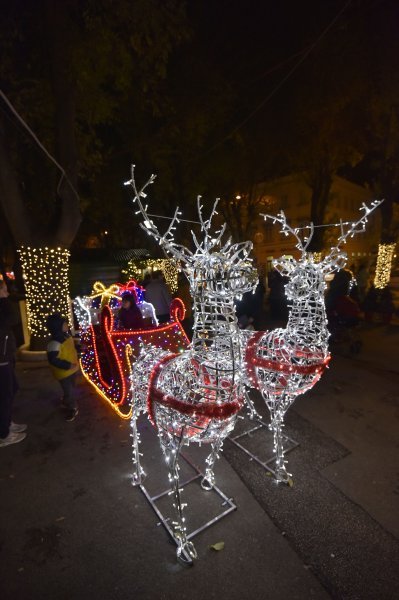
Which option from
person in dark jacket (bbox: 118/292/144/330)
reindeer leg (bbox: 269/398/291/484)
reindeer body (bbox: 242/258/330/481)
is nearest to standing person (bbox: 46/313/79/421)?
person in dark jacket (bbox: 118/292/144/330)

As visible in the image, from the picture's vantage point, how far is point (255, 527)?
2607mm

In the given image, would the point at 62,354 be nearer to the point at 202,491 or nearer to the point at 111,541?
the point at 111,541

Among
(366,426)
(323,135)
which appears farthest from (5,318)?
(323,135)

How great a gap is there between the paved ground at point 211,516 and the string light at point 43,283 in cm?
353

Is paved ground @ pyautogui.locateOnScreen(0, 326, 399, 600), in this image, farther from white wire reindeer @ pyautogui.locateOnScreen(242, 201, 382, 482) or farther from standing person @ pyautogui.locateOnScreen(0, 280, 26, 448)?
white wire reindeer @ pyautogui.locateOnScreen(242, 201, 382, 482)

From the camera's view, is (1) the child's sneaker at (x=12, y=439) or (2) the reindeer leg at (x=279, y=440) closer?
(2) the reindeer leg at (x=279, y=440)

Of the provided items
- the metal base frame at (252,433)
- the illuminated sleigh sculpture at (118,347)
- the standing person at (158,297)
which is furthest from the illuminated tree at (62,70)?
the metal base frame at (252,433)

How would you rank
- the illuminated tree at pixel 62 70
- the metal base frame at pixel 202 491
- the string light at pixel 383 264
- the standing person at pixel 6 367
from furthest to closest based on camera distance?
the string light at pixel 383 264 → the illuminated tree at pixel 62 70 → the standing person at pixel 6 367 → the metal base frame at pixel 202 491

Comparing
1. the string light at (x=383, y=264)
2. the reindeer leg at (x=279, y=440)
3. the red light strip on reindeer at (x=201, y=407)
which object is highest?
the string light at (x=383, y=264)

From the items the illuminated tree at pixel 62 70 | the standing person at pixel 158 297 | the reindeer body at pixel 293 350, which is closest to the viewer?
the reindeer body at pixel 293 350

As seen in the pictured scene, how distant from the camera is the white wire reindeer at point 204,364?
214 cm

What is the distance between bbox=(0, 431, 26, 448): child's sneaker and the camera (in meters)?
3.86

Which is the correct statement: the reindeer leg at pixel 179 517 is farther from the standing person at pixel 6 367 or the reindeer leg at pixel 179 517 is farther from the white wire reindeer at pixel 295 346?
the standing person at pixel 6 367

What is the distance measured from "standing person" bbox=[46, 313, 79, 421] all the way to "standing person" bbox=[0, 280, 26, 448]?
1.38ft
